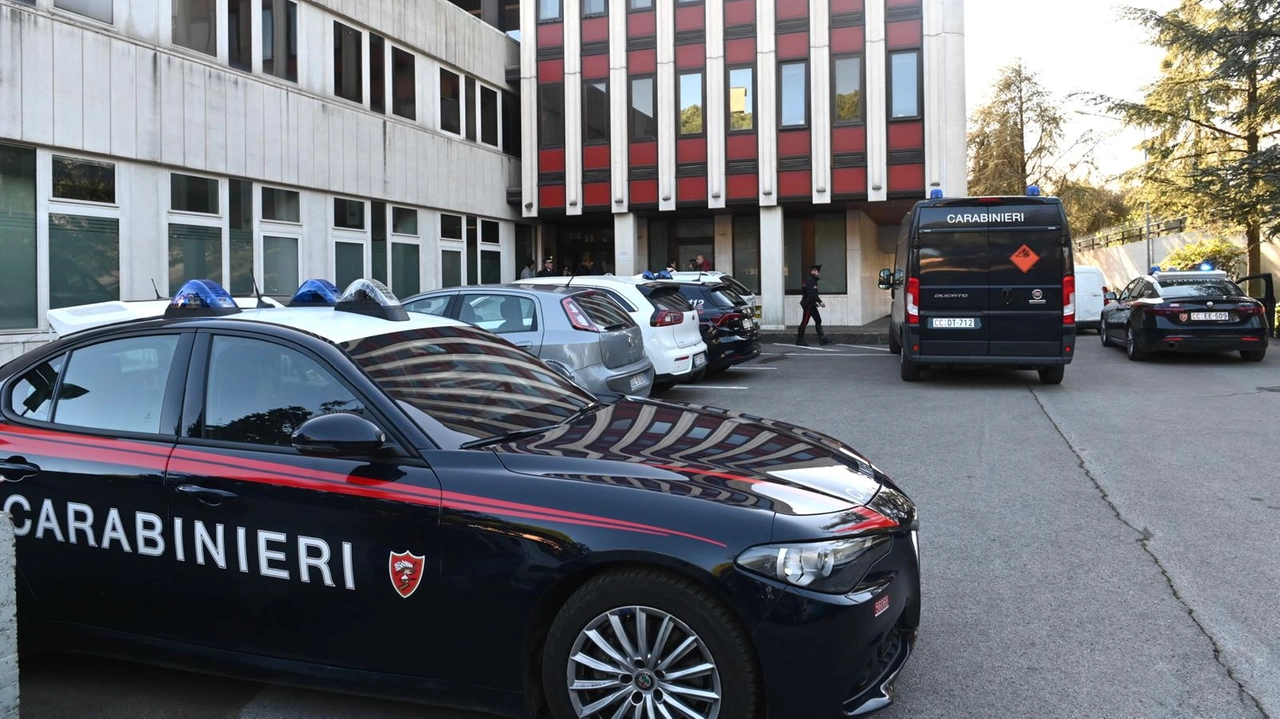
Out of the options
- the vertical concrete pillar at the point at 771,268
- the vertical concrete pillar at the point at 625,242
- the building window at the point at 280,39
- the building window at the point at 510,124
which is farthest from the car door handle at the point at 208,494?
the building window at the point at 510,124

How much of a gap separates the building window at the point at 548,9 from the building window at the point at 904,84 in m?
8.99

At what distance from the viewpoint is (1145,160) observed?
29578 mm

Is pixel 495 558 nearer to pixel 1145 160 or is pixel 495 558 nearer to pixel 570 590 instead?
pixel 570 590

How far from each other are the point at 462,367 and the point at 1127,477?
5636mm

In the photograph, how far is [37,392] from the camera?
13.2 ft

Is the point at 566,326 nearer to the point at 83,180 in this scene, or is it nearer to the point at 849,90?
the point at 83,180

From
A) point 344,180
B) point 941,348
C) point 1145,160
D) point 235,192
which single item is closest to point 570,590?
point 941,348

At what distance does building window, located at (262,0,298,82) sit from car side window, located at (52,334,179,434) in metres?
14.9

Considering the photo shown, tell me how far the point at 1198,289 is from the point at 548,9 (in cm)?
1783

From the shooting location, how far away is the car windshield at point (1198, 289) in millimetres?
16047

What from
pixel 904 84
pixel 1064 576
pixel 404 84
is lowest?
pixel 1064 576

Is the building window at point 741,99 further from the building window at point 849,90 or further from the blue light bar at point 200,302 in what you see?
the blue light bar at point 200,302

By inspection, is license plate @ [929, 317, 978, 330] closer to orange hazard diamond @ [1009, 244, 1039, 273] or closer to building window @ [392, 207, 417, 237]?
orange hazard diamond @ [1009, 244, 1039, 273]

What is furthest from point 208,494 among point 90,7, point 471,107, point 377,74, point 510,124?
point 510,124
